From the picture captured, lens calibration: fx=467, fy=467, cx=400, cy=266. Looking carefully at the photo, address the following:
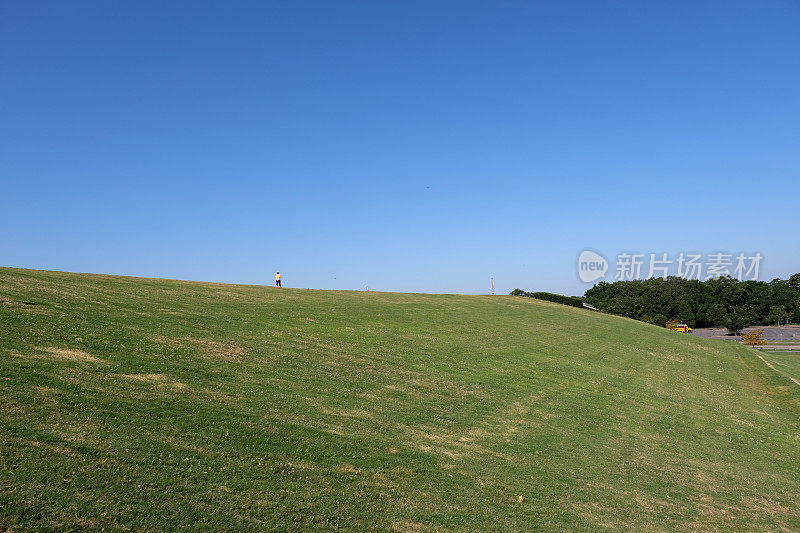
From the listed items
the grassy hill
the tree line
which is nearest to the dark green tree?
the tree line

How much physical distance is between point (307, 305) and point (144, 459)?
76.3ft

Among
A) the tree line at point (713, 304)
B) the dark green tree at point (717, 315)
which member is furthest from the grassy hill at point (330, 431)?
the dark green tree at point (717, 315)

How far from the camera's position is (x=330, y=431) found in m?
12.0

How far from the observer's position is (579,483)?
39.3 feet

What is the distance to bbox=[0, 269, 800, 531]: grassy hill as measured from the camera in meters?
8.23

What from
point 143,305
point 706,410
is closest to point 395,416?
point 143,305

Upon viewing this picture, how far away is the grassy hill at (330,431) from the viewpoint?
324 inches

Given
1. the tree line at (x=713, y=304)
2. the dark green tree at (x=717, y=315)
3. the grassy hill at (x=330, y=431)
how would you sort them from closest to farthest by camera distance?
1. the grassy hill at (x=330, y=431)
2. the dark green tree at (x=717, y=315)
3. the tree line at (x=713, y=304)

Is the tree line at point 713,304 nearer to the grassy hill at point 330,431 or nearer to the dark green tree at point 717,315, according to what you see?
the dark green tree at point 717,315

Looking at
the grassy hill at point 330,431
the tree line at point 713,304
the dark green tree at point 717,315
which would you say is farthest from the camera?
the tree line at point 713,304

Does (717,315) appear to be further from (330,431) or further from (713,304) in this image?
(330,431)

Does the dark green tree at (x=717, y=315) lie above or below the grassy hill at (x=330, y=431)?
above

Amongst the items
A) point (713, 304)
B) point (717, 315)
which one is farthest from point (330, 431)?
point (713, 304)

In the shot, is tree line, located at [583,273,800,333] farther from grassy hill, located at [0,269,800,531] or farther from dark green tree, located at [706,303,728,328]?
grassy hill, located at [0,269,800,531]
